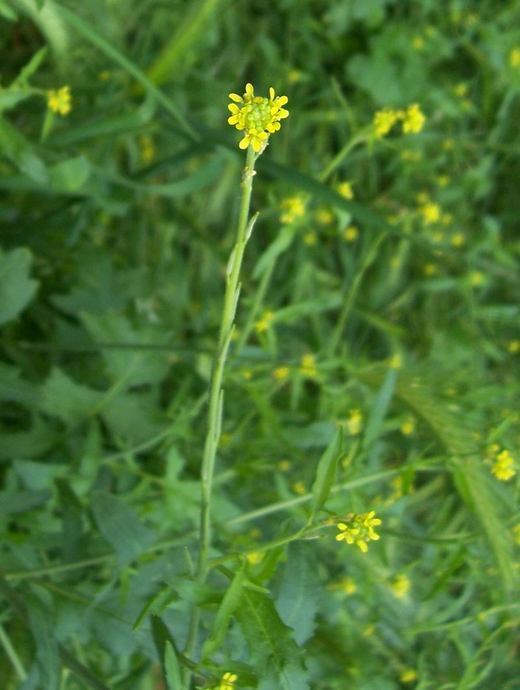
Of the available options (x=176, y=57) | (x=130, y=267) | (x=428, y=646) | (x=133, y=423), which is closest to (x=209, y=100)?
(x=176, y=57)

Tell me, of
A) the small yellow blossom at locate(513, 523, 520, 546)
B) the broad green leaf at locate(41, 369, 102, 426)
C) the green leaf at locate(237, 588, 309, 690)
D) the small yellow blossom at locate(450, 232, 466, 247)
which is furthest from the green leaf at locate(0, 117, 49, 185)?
the small yellow blossom at locate(450, 232, 466, 247)

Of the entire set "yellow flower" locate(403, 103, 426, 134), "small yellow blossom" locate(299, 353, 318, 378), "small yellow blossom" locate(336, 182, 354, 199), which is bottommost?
"small yellow blossom" locate(299, 353, 318, 378)

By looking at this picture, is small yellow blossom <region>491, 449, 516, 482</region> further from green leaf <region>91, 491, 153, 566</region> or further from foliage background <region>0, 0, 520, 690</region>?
green leaf <region>91, 491, 153, 566</region>

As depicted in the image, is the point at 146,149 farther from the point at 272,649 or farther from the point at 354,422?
the point at 272,649

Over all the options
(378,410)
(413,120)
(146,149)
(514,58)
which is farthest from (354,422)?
(514,58)

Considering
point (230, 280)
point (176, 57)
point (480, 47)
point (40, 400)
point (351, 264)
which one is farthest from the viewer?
point (480, 47)

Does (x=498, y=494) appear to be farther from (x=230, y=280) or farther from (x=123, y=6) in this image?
(x=123, y=6)

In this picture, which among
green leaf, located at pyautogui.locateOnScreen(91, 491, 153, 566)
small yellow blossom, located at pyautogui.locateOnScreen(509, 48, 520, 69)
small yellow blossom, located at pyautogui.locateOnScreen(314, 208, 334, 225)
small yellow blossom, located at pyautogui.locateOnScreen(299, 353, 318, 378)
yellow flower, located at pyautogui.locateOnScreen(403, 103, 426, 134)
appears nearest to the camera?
green leaf, located at pyautogui.locateOnScreen(91, 491, 153, 566)
